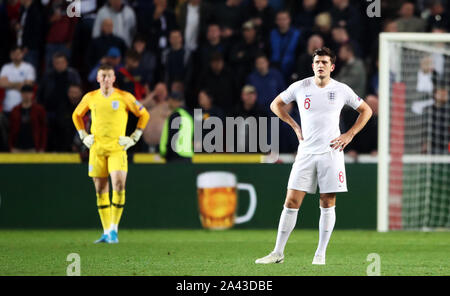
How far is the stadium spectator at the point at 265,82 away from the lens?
1519cm

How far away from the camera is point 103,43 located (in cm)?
1580

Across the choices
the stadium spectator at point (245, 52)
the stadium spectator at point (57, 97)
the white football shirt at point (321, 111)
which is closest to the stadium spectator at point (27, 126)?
the stadium spectator at point (57, 97)

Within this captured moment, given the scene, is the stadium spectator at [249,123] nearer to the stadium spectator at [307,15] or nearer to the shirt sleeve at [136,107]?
the stadium spectator at [307,15]

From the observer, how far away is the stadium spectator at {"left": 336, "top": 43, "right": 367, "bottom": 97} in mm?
Result: 15031

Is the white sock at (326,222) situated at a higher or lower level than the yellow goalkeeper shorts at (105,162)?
lower

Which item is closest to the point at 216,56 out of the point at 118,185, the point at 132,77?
the point at 132,77

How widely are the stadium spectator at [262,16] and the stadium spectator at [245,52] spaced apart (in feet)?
0.53

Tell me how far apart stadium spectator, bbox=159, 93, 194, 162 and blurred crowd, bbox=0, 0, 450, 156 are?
Answer: 0.60ft

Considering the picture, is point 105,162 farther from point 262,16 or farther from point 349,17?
point 349,17

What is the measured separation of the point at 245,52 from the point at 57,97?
297 centimetres

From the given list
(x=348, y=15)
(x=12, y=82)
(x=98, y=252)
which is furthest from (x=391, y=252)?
(x=12, y=82)

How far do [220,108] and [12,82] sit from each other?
333 cm

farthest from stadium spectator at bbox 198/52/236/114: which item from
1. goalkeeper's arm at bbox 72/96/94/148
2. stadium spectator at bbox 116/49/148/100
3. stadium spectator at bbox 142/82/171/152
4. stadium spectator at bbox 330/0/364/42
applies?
goalkeeper's arm at bbox 72/96/94/148

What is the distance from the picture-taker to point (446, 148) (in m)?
15.3
